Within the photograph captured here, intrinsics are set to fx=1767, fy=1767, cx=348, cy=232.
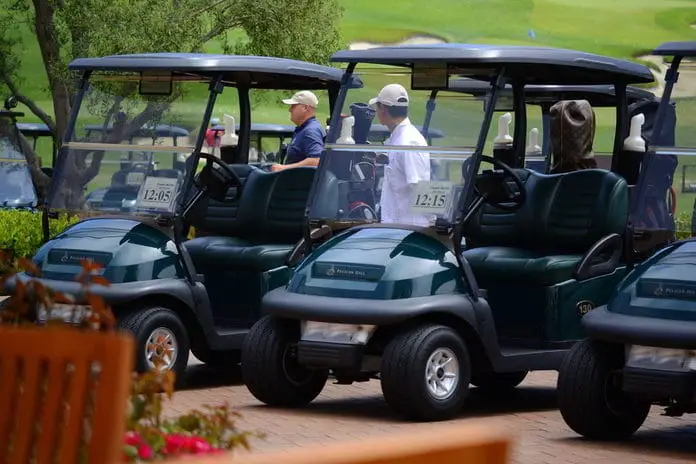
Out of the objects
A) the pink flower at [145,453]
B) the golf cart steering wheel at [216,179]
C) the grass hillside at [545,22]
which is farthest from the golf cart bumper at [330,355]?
the grass hillside at [545,22]

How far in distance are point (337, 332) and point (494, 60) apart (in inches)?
67.8

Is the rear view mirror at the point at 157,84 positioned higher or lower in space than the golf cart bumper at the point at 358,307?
higher

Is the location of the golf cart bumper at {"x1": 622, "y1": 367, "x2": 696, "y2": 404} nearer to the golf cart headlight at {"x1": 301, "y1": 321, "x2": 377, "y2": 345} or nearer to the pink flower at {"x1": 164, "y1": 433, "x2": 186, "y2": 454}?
the golf cart headlight at {"x1": 301, "y1": 321, "x2": 377, "y2": 345}

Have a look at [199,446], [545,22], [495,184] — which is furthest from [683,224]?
[545,22]

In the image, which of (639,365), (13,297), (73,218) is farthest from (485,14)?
(13,297)

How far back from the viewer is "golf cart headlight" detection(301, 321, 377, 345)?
8.98 m

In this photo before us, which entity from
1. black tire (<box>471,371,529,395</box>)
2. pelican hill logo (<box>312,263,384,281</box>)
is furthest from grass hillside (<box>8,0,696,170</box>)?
pelican hill logo (<box>312,263,384,281</box>)

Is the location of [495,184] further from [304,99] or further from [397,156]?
[304,99]

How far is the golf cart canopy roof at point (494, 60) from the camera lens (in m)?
9.55

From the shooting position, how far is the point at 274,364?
30.9 feet

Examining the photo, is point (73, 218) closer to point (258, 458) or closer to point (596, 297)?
point (596, 297)

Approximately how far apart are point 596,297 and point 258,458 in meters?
7.07

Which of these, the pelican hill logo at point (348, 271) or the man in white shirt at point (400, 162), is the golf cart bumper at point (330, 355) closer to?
the pelican hill logo at point (348, 271)

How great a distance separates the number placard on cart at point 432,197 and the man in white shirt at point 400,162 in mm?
34
